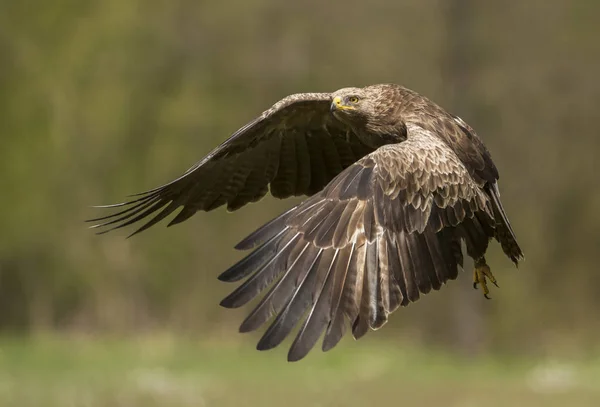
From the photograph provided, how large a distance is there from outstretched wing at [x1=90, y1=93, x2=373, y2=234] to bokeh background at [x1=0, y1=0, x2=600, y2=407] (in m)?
8.70

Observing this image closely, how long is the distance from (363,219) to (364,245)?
6.7 inches

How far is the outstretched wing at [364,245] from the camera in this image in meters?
5.52

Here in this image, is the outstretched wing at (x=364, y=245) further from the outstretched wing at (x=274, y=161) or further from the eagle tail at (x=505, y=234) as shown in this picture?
the outstretched wing at (x=274, y=161)

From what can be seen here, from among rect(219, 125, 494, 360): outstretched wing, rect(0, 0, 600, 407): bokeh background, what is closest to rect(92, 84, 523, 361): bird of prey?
rect(219, 125, 494, 360): outstretched wing

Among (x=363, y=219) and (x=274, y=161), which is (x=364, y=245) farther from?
(x=274, y=161)

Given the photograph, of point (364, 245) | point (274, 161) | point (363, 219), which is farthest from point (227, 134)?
point (364, 245)

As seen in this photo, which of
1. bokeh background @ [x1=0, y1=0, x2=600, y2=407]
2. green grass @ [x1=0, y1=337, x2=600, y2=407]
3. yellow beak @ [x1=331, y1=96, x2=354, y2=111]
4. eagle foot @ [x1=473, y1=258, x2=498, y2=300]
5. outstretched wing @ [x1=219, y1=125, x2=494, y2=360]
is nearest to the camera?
outstretched wing @ [x1=219, y1=125, x2=494, y2=360]

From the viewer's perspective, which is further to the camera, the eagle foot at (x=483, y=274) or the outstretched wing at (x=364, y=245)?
the eagle foot at (x=483, y=274)

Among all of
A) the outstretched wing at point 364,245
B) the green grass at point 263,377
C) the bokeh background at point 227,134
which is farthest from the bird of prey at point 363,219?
the bokeh background at point 227,134

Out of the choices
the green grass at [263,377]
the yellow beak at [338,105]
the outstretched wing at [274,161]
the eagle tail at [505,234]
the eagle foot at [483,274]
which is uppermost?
the yellow beak at [338,105]

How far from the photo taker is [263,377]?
1349cm

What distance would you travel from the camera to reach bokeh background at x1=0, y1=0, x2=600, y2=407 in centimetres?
1753

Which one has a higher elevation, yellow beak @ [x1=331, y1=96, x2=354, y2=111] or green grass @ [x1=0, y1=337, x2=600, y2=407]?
yellow beak @ [x1=331, y1=96, x2=354, y2=111]

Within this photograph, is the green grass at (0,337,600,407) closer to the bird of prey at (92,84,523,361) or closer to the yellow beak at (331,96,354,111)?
the bird of prey at (92,84,523,361)
